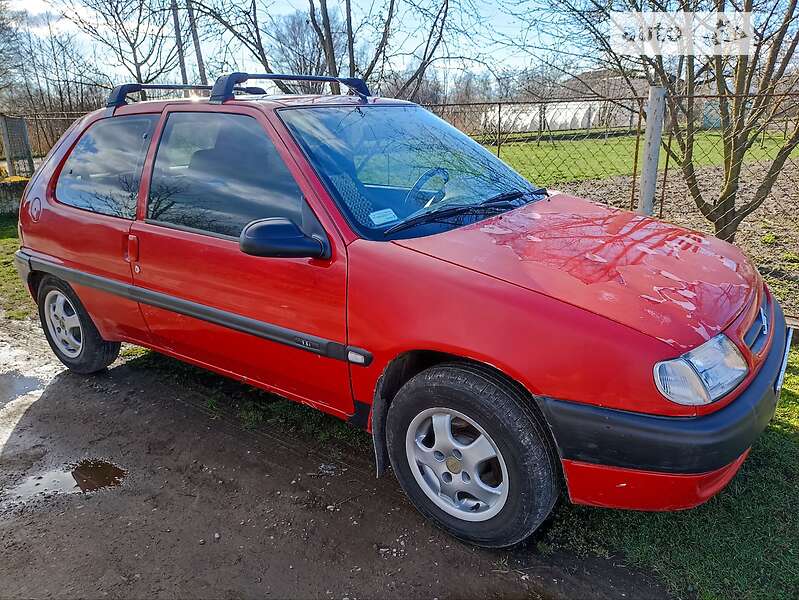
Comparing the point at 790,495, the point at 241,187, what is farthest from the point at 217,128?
the point at 790,495

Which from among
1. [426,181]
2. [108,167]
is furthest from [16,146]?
[426,181]

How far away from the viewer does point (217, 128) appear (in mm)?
2971

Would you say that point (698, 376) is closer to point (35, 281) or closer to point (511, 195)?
point (511, 195)

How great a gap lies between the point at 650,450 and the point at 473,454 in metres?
0.66

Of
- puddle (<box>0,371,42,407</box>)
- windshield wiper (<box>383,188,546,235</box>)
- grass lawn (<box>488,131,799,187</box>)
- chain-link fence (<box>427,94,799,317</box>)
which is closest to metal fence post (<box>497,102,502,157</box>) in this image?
chain-link fence (<box>427,94,799,317</box>)

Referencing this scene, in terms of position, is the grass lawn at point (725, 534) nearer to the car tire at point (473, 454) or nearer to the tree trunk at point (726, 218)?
the car tire at point (473, 454)

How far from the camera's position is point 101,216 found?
3.41 m

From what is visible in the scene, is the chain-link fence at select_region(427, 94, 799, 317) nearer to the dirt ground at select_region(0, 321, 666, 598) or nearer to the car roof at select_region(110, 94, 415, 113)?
the car roof at select_region(110, 94, 415, 113)

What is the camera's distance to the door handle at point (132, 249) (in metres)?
3.20

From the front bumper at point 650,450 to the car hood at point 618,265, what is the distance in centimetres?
27

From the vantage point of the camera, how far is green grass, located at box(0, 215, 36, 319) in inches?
212

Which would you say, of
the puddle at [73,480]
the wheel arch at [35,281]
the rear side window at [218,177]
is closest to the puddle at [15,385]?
the wheel arch at [35,281]

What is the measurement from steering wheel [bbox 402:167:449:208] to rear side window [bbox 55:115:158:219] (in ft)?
5.15

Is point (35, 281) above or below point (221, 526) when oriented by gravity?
above
